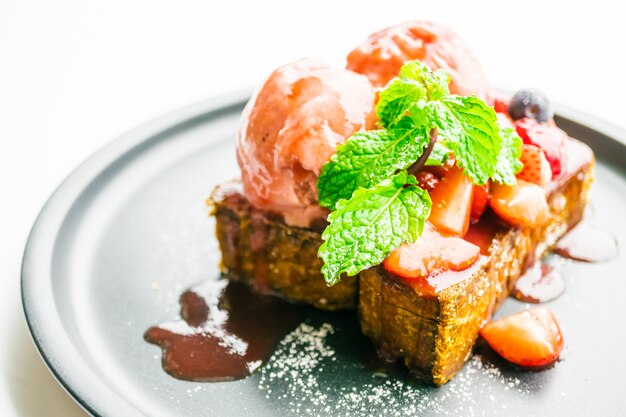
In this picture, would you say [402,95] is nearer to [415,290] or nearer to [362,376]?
[415,290]

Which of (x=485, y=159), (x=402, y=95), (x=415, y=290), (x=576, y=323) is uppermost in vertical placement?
(x=402, y=95)

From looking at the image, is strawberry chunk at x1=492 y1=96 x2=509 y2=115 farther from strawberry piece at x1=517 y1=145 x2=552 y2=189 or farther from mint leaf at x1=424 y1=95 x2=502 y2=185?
mint leaf at x1=424 y1=95 x2=502 y2=185

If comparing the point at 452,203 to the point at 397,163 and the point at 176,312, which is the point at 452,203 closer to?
the point at 397,163

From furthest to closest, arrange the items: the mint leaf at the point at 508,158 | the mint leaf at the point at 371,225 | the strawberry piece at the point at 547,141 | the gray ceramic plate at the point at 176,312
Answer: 1. the strawberry piece at the point at 547,141
2. the mint leaf at the point at 508,158
3. the gray ceramic plate at the point at 176,312
4. the mint leaf at the point at 371,225

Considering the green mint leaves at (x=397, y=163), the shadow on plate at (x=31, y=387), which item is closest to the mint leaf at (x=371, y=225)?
the green mint leaves at (x=397, y=163)

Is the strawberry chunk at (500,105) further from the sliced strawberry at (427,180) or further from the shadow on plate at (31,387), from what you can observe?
the shadow on plate at (31,387)

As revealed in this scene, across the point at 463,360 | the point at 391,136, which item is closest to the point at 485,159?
the point at 391,136

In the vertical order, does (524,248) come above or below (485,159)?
below
